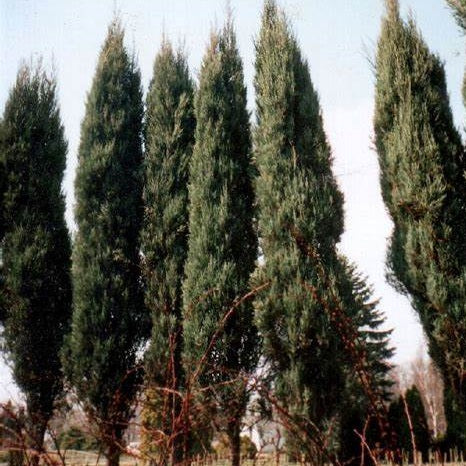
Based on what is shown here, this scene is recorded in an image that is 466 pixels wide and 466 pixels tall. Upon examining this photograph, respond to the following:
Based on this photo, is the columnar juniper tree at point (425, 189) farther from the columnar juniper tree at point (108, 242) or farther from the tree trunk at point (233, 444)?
the columnar juniper tree at point (108, 242)

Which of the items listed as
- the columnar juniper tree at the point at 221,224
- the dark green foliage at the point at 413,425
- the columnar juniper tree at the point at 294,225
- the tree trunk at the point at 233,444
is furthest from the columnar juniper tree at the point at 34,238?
the dark green foliage at the point at 413,425

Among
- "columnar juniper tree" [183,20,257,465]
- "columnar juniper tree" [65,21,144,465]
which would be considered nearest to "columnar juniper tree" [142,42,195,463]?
"columnar juniper tree" [65,21,144,465]

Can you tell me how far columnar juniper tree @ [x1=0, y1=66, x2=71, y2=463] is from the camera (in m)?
10.4

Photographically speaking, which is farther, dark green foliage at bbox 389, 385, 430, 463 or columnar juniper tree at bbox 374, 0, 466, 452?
dark green foliage at bbox 389, 385, 430, 463

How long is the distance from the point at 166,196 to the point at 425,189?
5510 millimetres

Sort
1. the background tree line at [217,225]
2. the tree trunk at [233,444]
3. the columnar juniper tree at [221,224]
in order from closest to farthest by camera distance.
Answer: the tree trunk at [233,444] < the background tree line at [217,225] < the columnar juniper tree at [221,224]

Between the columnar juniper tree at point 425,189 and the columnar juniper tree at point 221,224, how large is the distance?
9.40 ft

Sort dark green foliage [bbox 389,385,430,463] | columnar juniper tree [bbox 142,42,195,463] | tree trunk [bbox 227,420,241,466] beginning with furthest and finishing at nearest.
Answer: dark green foliage [bbox 389,385,430,463]
columnar juniper tree [bbox 142,42,195,463]
tree trunk [bbox 227,420,241,466]

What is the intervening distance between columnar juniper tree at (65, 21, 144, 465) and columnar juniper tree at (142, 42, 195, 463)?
0.42m

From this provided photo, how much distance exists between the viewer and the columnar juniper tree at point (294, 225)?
8.17 meters

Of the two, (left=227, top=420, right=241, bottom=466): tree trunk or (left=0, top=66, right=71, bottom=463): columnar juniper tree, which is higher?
(left=0, top=66, right=71, bottom=463): columnar juniper tree

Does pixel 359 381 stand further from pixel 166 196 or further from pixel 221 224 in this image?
pixel 166 196

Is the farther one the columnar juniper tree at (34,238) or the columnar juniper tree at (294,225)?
the columnar juniper tree at (34,238)

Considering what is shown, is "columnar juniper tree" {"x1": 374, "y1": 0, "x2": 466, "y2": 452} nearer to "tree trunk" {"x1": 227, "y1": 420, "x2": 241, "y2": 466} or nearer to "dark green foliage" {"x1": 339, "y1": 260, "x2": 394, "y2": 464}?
"dark green foliage" {"x1": 339, "y1": 260, "x2": 394, "y2": 464}
